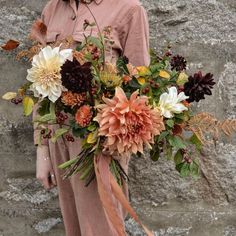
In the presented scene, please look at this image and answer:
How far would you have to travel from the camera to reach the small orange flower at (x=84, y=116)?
5.24ft

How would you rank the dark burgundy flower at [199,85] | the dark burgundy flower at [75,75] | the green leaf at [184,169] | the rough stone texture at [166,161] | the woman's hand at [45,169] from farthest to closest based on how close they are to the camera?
the rough stone texture at [166,161] → the woman's hand at [45,169] → the green leaf at [184,169] → the dark burgundy flower at [199,85] → the dark burgundy flower at [75,75]

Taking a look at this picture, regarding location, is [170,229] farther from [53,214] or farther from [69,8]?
[69,8]

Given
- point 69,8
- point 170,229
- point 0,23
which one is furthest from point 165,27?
point 170,229

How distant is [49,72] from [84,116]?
15 cm

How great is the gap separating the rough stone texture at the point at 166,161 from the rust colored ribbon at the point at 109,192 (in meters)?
0.66

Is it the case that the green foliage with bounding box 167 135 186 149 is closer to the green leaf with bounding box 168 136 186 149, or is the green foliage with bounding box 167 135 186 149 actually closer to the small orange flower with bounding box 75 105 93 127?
the green leaf with bounding box 168 136 186 149

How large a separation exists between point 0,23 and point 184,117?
0.99 metres

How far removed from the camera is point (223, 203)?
2.34 meters

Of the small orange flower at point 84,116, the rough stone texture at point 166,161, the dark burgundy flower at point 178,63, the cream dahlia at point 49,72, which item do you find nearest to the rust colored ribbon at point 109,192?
the small orange flower at point 84,116

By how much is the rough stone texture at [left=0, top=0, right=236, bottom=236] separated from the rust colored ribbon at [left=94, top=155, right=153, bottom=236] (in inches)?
26.0

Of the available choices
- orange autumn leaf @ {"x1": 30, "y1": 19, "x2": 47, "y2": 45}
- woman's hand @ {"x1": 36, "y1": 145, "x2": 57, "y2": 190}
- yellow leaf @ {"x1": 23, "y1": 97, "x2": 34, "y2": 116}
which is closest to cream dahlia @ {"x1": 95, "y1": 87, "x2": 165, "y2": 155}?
yellow leaf @ {"x1": 23, "y1": 97, "x2": 34, "y2": 116}

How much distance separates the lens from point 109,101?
156 centimetres

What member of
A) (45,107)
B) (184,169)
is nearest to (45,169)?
(45,107)

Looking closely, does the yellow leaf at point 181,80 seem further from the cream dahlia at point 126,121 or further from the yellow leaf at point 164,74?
the cream dahlia at point 126,121
